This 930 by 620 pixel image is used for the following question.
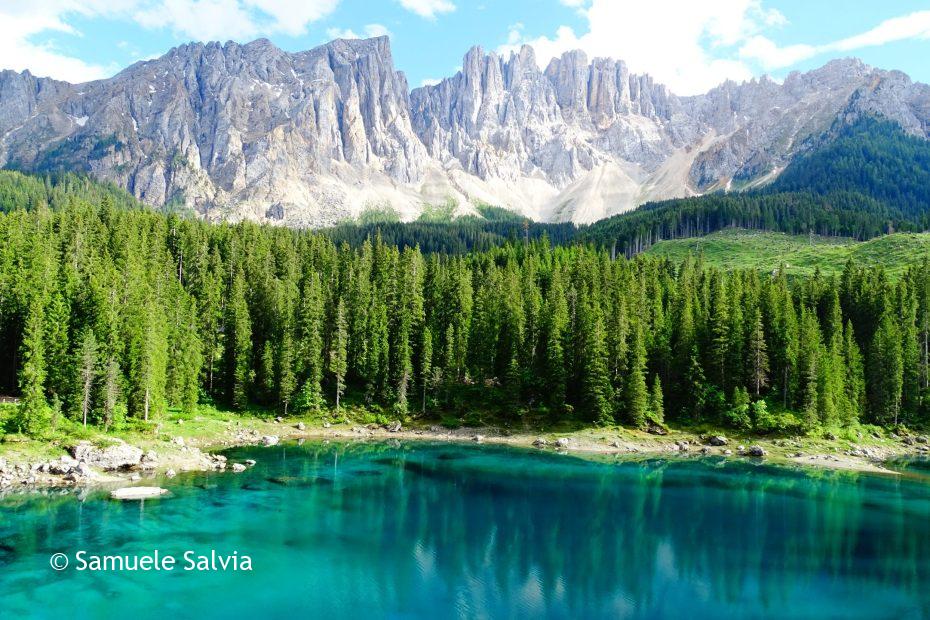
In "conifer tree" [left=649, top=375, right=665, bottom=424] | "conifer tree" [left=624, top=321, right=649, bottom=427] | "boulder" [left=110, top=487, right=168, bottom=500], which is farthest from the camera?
"conifer tree" [left=649, top=375, right=665, bottom=424]

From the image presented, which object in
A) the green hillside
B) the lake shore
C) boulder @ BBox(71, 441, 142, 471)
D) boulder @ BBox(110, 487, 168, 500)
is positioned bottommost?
the lake shore

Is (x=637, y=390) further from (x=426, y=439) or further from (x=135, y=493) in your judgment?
(x=135, y=493)

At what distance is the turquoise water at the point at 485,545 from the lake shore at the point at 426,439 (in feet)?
18.0

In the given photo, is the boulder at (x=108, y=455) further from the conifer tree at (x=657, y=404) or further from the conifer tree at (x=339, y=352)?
the conifer tree at (x=657, y=404)

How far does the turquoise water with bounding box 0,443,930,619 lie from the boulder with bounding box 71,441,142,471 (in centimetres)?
589

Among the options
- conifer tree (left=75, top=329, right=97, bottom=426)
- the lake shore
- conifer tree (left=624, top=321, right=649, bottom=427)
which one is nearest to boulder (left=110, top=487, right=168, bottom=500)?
the lake shore

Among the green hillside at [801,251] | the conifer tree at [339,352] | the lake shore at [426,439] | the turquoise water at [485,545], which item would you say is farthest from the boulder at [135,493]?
the green hillside at [801,251]

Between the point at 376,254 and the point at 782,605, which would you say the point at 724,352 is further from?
the point at 376,254

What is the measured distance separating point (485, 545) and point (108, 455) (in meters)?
35.8

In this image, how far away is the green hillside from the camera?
152875 millimetres

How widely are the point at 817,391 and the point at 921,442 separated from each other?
15132 mm

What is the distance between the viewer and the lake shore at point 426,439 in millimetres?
54406

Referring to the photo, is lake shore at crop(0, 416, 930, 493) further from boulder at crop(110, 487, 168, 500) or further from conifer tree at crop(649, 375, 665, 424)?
boulder at crop(110, 487, 168, 500)

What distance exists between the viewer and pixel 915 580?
120 ft
